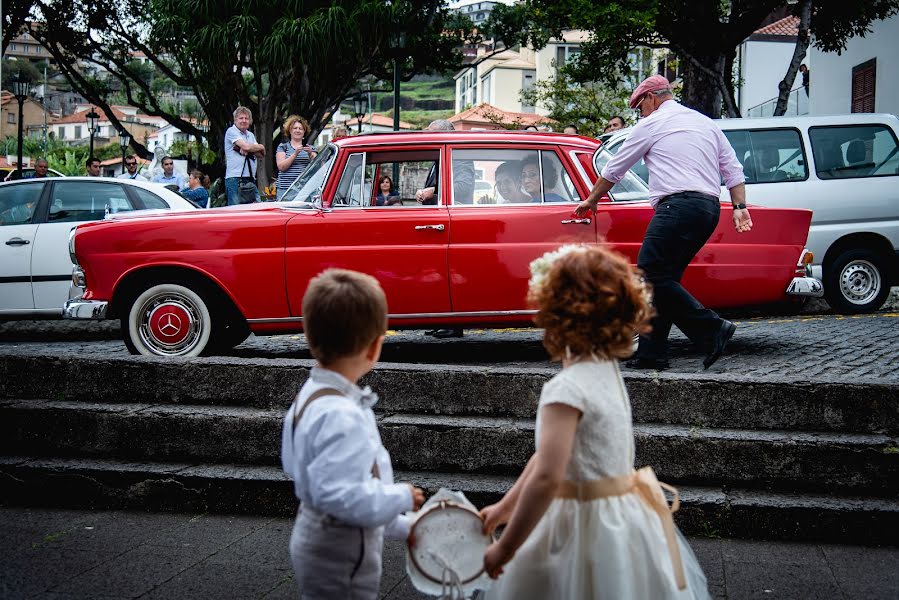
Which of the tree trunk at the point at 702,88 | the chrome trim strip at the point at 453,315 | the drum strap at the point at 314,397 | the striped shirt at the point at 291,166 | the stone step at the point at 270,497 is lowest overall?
the stone step at the point at 270,497

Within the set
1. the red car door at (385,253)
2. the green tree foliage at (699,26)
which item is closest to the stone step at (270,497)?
the red car door at (385,253)

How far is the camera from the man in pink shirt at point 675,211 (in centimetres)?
642

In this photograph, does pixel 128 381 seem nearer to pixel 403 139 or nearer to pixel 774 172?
pixel 403 139

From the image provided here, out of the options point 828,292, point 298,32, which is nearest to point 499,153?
point 828,292

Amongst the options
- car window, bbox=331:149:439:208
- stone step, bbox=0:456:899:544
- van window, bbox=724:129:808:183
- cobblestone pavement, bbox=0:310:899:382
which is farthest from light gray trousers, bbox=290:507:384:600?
van window, bbox=724:129:808:183

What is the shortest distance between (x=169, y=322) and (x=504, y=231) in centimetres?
254

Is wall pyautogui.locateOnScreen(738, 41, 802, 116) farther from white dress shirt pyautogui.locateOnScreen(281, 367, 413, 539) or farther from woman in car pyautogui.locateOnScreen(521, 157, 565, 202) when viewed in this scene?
white dress shirt pyautogui.locateOnScreen(281, 367, 413, 539)

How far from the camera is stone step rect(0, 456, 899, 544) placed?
474cm

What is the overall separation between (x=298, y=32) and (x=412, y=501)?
20.4m

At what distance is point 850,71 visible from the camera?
2550 centimetres

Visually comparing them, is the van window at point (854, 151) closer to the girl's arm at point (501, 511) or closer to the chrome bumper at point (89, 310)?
the chrome bumper at point (89, 310)

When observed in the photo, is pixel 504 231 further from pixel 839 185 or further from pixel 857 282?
pixel 857 282

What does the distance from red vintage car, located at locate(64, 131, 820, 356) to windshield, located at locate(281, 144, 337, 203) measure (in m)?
0.02

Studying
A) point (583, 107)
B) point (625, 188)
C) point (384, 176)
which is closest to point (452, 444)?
point (384, 176)
